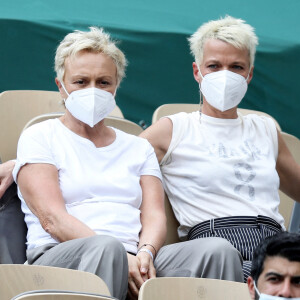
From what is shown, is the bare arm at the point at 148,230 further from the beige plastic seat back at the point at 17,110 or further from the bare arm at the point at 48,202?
the beige plastic seat back at the point at 17,110

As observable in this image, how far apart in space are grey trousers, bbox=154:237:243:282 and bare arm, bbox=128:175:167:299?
0.11m

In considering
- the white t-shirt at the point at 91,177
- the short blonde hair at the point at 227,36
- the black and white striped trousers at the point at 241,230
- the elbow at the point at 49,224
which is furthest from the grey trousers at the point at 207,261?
the short blonde hair at the point at 227,36

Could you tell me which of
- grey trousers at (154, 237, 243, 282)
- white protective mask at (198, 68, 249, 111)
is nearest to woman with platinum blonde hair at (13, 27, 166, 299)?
grey trousers at (154, 237, 243, 282)

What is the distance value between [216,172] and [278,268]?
117cm

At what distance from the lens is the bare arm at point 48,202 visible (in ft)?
10.8

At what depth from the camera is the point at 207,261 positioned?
319 cm

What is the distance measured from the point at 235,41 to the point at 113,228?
3.72 feet

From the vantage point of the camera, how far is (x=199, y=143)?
12.8 feet

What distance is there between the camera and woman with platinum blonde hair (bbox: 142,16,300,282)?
3.71 meters

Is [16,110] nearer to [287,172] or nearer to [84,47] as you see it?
[84,47]

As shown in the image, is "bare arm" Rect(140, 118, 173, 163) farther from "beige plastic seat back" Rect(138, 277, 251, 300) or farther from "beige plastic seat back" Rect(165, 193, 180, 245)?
"beige plastic seat back" Rect(138, 277, 251, 300)

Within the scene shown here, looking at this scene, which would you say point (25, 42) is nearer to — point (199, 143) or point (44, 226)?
point (199, 143)

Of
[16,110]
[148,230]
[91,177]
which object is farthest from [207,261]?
[16,110]

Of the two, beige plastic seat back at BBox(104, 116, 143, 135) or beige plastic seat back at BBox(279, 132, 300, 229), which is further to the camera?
beige plastic seat back at BBox(279, 132, 300, 229)
